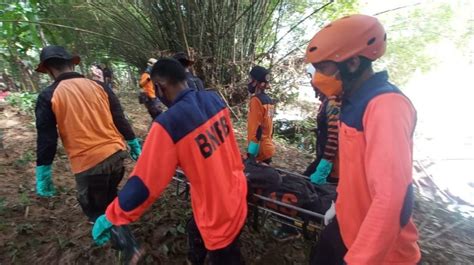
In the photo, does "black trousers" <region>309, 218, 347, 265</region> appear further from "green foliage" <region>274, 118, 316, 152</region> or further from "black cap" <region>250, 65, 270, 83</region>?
"green foliage" <region>274, 118, 316, 152</region>

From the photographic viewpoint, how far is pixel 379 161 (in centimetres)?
113

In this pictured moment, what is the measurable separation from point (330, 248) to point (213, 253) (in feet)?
2.22

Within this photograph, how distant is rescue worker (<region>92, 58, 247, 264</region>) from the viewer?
1711 mm

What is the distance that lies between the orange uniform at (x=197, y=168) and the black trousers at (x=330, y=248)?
0.48 metres

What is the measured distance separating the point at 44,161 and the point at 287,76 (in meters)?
6.66

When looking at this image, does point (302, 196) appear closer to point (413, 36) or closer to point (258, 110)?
point (258, 110)

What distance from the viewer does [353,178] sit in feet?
4.56

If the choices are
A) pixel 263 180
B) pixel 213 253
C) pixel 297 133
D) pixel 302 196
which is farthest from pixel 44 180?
pixel 297 133

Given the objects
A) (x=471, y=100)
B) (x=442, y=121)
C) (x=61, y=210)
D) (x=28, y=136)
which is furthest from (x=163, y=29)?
(x=471, y=100)

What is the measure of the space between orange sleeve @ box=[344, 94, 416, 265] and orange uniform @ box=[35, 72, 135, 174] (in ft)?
6.95

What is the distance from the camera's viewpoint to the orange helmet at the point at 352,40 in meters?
1.35

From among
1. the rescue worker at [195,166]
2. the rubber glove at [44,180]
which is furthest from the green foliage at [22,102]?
the rescue worker at [195,166]

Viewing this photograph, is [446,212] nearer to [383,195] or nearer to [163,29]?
[383,195]

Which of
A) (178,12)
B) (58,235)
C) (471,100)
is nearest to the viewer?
(58,235)
